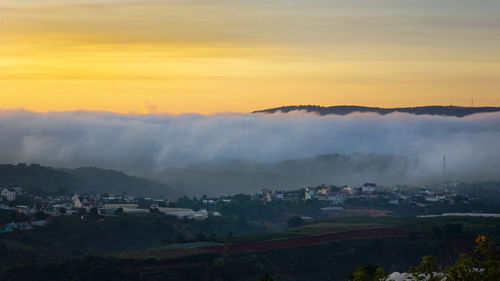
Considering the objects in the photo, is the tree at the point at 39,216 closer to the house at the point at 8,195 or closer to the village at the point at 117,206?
the village at the point at 117,206

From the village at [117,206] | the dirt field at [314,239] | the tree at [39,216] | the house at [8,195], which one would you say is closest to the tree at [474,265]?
the dirt field at [314,239]

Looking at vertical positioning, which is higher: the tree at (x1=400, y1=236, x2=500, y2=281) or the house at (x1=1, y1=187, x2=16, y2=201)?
the tree at (x1=400, y1=236, x2=500, y2=281)

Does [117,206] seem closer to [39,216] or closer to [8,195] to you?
[8,195]

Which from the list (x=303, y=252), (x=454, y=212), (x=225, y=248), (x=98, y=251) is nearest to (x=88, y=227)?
(x=98, y=251)

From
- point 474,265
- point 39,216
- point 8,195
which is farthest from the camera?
point 8,195

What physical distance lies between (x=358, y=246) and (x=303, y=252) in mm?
8297

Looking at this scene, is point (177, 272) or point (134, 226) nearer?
point (177, 272)

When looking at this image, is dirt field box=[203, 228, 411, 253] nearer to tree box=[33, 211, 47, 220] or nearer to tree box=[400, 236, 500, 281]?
tree box=[33, 211, 47, 220]

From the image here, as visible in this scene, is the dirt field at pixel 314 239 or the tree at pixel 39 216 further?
the tree at pixel 39 216

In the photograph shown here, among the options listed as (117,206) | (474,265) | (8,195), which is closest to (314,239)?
(117,206)

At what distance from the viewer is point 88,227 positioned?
126m

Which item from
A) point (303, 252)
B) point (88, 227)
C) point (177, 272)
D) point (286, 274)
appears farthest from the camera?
point (88, 227)

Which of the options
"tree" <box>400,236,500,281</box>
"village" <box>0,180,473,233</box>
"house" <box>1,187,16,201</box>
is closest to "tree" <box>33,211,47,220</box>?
"village" <box>0,180,473,233</box>

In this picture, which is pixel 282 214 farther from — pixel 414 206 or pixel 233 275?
pixel 233 275
